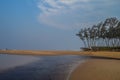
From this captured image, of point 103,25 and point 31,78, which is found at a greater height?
point 103,25

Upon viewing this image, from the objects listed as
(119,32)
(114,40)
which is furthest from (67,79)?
(114,40)

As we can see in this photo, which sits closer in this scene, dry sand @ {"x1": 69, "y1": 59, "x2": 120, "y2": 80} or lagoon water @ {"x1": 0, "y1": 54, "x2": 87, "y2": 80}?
dry sand @ {"x1": 69, "y1": 59, "x2": 120, "y2": 80}

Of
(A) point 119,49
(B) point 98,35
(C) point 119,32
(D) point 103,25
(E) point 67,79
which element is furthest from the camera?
(B) point 98,35

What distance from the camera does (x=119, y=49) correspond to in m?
79.9

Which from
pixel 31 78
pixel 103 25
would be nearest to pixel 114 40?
pixel 103 25

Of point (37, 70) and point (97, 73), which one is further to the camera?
point (37, 70)

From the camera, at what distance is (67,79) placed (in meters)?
18.4

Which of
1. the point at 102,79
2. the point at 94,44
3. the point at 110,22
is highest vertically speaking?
the point at 110,22

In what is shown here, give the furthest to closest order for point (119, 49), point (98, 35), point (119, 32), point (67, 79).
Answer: point (98, 35)
point (119, 32)
point (119, 49)
point (67, 79)

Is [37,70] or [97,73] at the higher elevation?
[37,70]

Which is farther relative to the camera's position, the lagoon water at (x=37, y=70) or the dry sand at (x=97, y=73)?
the lagoon water at (x=37, y=70)

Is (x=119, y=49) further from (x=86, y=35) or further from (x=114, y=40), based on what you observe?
(x=86, y=35)

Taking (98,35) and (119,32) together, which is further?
(98,35)

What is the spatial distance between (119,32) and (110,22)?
198 inches
